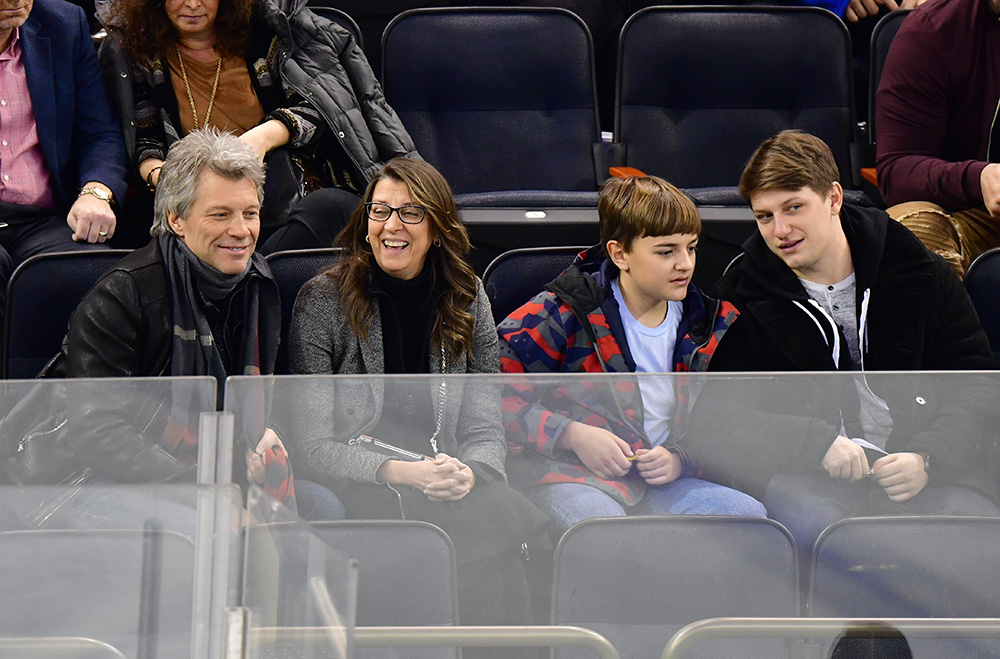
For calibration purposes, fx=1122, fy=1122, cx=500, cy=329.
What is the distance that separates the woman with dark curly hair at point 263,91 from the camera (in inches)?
95.3

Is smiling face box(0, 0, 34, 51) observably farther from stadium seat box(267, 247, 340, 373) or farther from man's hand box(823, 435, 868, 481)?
man's hand box(823, 435, 868, 481)

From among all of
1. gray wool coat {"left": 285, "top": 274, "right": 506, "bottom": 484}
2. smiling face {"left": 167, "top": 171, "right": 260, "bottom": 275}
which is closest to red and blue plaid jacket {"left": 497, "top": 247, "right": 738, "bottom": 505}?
smiling face {"left": 167, "top": 171, "right": 260, "bottom": 275}

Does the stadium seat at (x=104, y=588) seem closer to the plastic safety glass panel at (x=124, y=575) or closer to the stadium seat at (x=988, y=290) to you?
the plastic safety glass panel at (x=124, y=575)

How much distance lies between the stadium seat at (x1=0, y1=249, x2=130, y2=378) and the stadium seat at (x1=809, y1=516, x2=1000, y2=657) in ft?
4.43

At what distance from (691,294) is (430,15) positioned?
1.17m

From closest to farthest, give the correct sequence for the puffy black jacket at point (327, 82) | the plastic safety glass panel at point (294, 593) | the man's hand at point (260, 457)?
the plastic safety glass panel at point (294, 593) < the man's hand at point (260, 457) < the puffy black jacket at point (327, 82)

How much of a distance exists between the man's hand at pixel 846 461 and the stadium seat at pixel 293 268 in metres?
1.11

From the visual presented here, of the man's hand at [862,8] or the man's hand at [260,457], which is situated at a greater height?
the man's hand at [862,8]

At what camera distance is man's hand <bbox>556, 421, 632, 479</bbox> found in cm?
112

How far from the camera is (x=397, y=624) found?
1099 mm

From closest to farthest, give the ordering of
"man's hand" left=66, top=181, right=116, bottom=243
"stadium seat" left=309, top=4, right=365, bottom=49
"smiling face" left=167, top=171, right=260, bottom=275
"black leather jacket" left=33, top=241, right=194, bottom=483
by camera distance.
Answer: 1. "black leather jacket" left=33, top=241, right=194, bottom=483
2. "smiling face" left=167, top=171, right=260, bottom=275
3. "man's hand" left=66, top=181, right=116, bottom=243
4. "stadium seat" left=309, top=4, right=365, bottom=49

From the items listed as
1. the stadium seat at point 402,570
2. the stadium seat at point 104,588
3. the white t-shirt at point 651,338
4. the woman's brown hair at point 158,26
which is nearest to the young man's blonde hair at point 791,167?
the white t-shirt at point 651,338

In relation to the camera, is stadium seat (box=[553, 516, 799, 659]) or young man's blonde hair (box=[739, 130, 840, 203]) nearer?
stadium seat (box=[553, 516, 799, 659])

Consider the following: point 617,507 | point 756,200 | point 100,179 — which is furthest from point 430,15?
point 617,507
